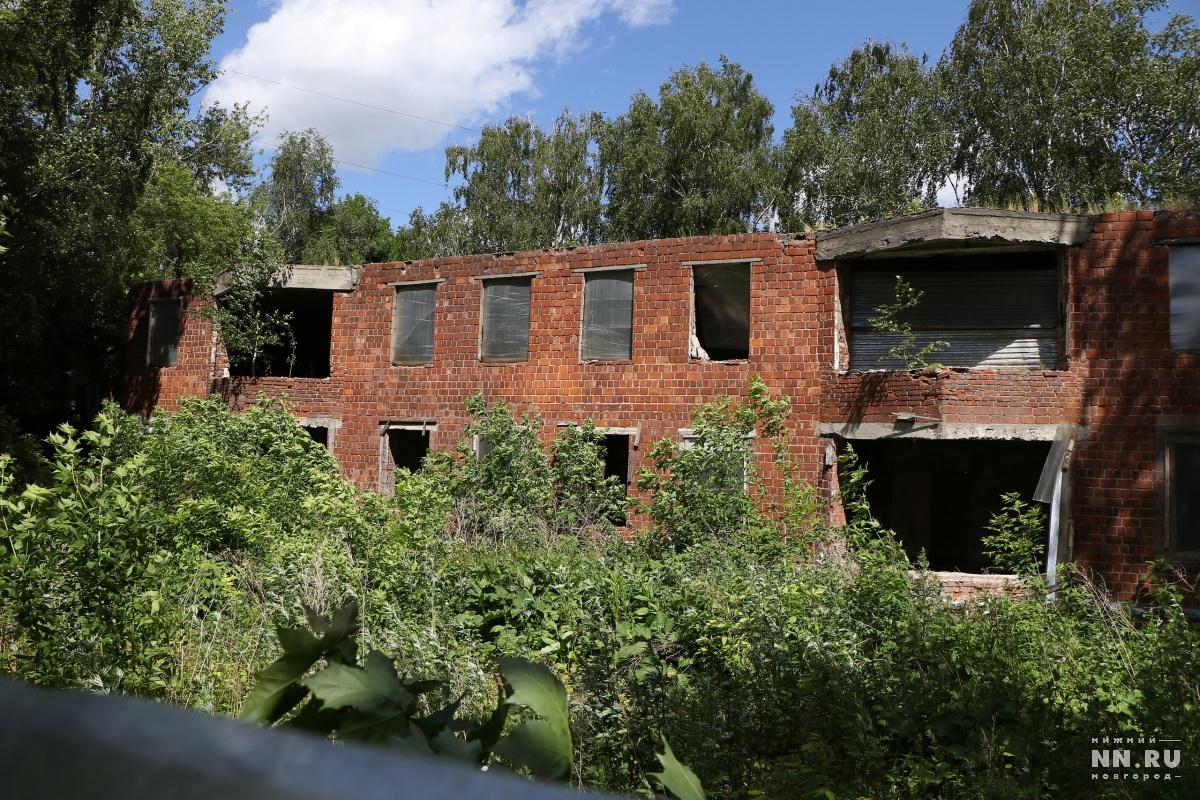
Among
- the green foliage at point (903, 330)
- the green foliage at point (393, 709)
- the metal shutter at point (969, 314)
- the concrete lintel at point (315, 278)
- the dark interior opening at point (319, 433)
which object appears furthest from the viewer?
the dark interior opening at point (319, 433)

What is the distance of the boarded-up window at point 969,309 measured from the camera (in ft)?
40.6

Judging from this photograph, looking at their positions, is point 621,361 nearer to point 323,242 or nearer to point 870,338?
point 870,338

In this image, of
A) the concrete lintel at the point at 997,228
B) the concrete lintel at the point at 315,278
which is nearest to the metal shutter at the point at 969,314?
the concrete lintel at the point at 997,228

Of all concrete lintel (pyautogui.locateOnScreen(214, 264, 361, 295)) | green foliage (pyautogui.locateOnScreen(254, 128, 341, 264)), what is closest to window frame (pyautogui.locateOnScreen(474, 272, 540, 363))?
concrete lintel (pyautogui.locateOnScreen(214, 264, 361, 295))

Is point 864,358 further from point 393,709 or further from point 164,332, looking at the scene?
point 164,332

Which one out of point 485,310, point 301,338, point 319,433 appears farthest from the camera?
point 301,338

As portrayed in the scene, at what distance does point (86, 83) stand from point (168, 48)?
2.53 metres

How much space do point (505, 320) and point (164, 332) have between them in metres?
7.73

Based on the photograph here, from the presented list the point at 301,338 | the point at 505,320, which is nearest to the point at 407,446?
the point at 505,320

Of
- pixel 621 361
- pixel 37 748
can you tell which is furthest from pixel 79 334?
pixel 37 748

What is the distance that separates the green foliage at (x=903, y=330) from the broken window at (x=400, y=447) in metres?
7.41

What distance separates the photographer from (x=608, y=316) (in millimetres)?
14484

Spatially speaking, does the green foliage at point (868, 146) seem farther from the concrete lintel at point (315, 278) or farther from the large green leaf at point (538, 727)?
the large green leaf at point (538, 727)

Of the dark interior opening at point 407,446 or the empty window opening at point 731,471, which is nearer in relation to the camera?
the empty window opening at point 731,471
